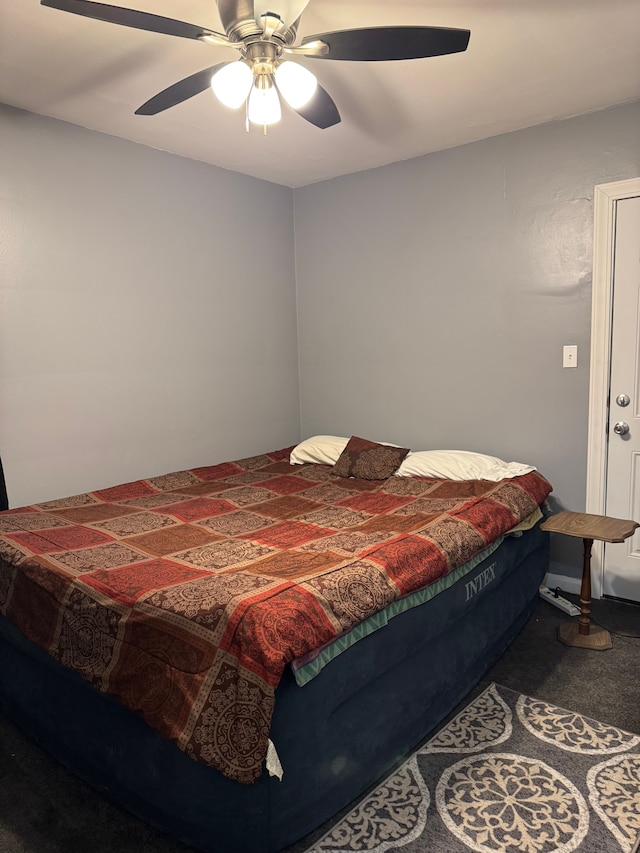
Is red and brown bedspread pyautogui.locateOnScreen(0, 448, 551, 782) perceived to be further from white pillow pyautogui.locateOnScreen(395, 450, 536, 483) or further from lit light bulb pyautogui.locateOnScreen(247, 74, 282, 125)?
lit light bulb pyautogui.locateOnScreen(247, 74, 282, 125)

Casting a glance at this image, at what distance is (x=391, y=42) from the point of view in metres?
1.59

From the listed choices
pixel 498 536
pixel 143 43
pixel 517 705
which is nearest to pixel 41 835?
pixel 517 705

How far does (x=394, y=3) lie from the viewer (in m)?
1.86

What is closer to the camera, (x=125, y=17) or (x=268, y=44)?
(x=125, y=17)

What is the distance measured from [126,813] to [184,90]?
7.27 ft

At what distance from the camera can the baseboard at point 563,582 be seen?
10.1 feet

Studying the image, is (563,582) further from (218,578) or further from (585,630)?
(218,578)

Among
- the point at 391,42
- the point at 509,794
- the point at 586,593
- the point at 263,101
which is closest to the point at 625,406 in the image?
the point at 586,593

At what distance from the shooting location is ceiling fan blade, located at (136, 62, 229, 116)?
5.97ft

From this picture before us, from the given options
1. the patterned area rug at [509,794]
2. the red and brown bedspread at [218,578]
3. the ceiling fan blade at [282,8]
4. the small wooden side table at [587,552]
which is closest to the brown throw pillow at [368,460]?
the red and brown bedspread at [218,578]

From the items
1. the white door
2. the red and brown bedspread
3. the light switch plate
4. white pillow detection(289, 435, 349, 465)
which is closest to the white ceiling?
the white door

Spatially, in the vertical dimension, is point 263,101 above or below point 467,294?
above

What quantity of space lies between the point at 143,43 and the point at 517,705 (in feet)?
8.90

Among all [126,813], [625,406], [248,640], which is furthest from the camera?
[625,406]
